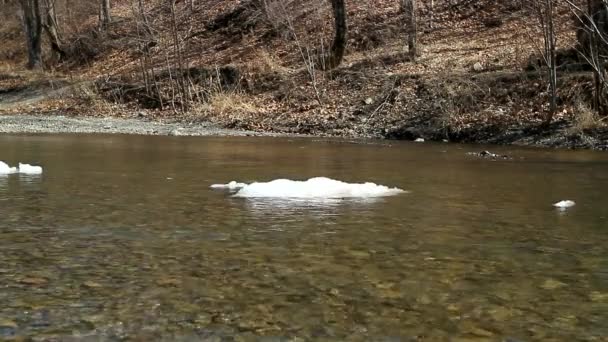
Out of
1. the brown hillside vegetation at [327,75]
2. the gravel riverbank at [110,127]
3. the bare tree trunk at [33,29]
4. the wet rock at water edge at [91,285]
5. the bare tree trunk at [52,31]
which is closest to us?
the wet rock at water edge at [91,285]

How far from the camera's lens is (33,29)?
41.5 m

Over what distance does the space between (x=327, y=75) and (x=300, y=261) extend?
22684 mm

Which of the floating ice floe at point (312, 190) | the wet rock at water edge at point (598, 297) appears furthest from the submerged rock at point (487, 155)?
the wet rock at water edge at point (598, 297)

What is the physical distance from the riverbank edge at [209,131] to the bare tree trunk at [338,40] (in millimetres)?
6480

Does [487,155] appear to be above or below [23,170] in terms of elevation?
below

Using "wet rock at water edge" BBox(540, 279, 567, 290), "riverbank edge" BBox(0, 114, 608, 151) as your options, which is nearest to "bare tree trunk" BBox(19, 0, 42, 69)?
"riverbank edge" BBox(0, 114, 608, 151)

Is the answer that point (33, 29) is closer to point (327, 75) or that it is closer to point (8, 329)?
point (327, 75)

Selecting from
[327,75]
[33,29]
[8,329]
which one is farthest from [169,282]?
[33,29]

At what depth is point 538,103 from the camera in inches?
798

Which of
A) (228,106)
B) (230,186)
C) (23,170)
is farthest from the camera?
(228,106)

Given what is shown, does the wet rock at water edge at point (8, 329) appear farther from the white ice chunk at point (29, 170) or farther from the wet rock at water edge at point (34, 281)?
the white ice chunk at point (29, 170)

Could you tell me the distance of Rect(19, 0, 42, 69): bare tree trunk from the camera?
134 ft

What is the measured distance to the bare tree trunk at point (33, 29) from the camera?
1613 inches

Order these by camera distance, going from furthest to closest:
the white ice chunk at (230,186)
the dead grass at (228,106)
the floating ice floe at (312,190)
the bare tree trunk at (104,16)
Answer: the bare tree trunk at (104,16), the dead grass at (228,106), the white ice chunk at (230,186), the floating ice floe at (312,190)
